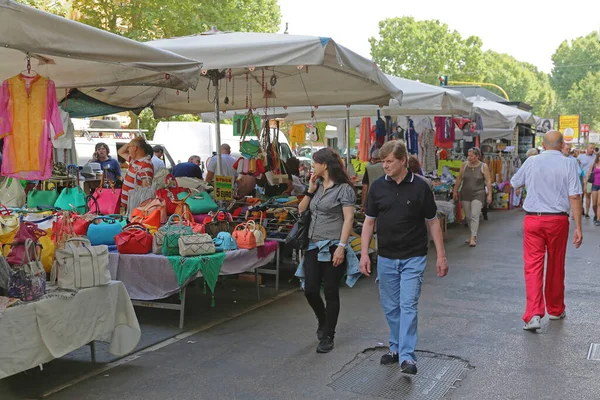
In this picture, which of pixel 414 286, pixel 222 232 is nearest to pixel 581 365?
pixel 414 286

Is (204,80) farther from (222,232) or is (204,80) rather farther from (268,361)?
(268,361)

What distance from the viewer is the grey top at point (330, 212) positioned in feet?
19.2

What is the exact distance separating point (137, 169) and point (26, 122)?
6.48 ft

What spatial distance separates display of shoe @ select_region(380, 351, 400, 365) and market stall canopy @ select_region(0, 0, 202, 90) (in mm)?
3366

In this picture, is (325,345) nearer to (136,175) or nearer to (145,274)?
(145,274)

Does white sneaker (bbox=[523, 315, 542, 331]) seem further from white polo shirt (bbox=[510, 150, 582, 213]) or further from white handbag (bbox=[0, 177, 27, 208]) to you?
white handbag (bbox=[0, 177, 27, 208])

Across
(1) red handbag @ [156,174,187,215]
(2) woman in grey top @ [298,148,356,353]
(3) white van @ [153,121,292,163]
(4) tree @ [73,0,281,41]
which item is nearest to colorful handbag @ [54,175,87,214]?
(1) red handbag @ [156,174,187,215]

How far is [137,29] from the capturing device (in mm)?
24688

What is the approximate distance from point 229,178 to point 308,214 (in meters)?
3.57

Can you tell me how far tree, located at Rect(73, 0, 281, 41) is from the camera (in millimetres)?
24141

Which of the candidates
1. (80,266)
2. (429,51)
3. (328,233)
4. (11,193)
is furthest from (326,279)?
(429,51)

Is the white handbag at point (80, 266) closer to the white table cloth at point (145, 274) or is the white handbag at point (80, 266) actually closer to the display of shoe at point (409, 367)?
the white table cloth at point (145, 274)

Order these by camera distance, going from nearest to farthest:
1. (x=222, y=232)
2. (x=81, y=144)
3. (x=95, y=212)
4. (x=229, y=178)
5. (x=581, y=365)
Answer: (x=581, y=365)
(x=222, y=232)
(x=95, y=212)
(x=229, y=178)
(x=81, y=144)

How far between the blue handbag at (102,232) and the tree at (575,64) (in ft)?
280
